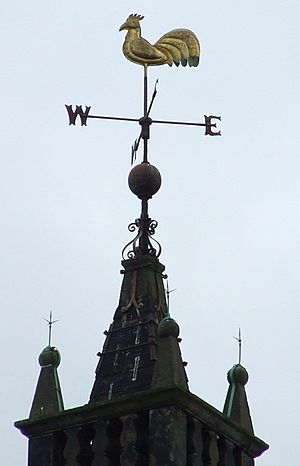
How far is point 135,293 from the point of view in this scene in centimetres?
3078

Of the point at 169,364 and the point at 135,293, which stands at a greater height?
the point at 135,293

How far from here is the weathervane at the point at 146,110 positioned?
104ft

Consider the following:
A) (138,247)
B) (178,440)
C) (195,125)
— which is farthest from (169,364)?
(195,125)

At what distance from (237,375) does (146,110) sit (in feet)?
18.1

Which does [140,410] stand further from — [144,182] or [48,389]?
[144,182]

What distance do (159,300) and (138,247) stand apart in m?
1.27

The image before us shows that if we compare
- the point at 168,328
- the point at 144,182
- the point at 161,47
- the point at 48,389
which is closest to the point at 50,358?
the point at 48,389

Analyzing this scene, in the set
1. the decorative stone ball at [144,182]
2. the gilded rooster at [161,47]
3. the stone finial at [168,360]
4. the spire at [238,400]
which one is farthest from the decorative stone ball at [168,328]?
the gilded rooster at [161,47]

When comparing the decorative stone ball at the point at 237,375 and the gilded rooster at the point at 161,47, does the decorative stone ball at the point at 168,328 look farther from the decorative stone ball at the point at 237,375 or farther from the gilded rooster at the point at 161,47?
the gilded rooster at the point at 161,47

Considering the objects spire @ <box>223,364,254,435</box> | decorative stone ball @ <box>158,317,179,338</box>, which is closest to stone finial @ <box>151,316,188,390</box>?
decorative stone ball @ <box>158,317,179,338</box>

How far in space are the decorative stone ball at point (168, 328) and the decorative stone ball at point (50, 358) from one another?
7.56ft

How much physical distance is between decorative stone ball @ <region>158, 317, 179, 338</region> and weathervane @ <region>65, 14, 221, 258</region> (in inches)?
110

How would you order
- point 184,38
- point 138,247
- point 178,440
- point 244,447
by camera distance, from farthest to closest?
1. point 184,38
2. point 138,247
3. point 244,447
4. point 178,440

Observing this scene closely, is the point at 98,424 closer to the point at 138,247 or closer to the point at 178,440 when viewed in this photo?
the point at 178,440
